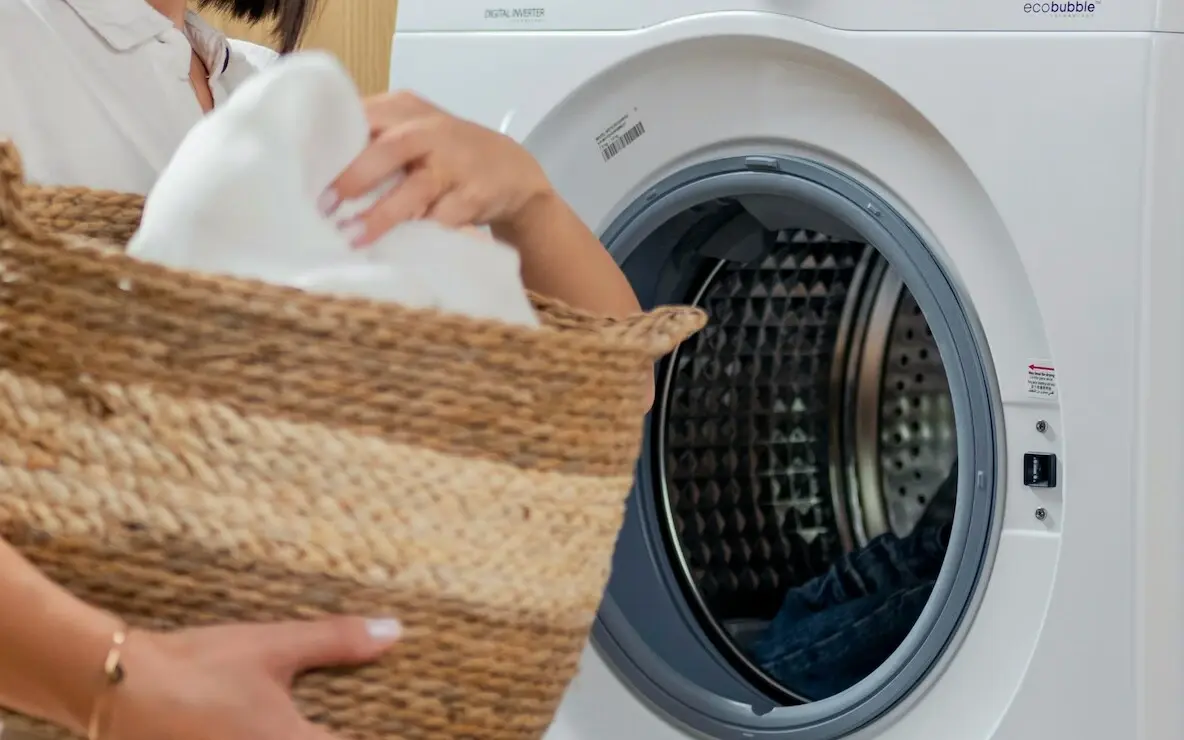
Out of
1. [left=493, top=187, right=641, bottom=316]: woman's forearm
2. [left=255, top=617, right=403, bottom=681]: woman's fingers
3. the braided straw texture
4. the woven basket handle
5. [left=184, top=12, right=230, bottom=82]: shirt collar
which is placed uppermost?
[left=184, top=12, right=230, bottom=82]: shirt collar

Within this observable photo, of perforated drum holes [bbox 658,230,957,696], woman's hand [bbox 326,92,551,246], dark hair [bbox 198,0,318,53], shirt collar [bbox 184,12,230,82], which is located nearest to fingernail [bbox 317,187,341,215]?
woman's hand [bbox 326,92,551,246]

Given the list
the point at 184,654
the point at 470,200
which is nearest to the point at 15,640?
the point at 184,654

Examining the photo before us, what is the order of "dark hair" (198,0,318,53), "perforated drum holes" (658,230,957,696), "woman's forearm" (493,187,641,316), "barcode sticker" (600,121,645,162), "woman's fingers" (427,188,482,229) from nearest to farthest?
"woman's fingers" (427,188,482,229), "woman's forearm" (493,187,641,316), "dark hair" (198,0,318,53), "barcode sticker" (600,121,645,162), "perforated drum holes" (658,230,957,696)

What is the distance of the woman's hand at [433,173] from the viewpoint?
0.48 meters

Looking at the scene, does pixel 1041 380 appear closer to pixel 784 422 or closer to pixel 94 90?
pixel 784 422

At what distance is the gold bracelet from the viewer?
15.8 inches

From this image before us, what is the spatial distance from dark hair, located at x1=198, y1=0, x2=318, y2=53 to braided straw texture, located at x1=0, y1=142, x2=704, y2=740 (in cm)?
44

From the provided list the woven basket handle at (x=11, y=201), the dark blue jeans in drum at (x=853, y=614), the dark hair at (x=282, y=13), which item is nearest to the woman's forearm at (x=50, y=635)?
the woven basket handle at (x=11, y=201)

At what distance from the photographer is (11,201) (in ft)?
1.36

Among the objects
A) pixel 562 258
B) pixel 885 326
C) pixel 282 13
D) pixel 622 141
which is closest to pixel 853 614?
pixel 885 326

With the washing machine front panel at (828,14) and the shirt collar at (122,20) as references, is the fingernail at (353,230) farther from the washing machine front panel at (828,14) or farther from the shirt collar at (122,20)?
the washing machine front panel at (828,14)

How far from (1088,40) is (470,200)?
1.61ft

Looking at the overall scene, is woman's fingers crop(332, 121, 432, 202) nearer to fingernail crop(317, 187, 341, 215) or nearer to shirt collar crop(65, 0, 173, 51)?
fingernail crop(317, 187, 341, 215)

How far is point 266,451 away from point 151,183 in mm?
266
